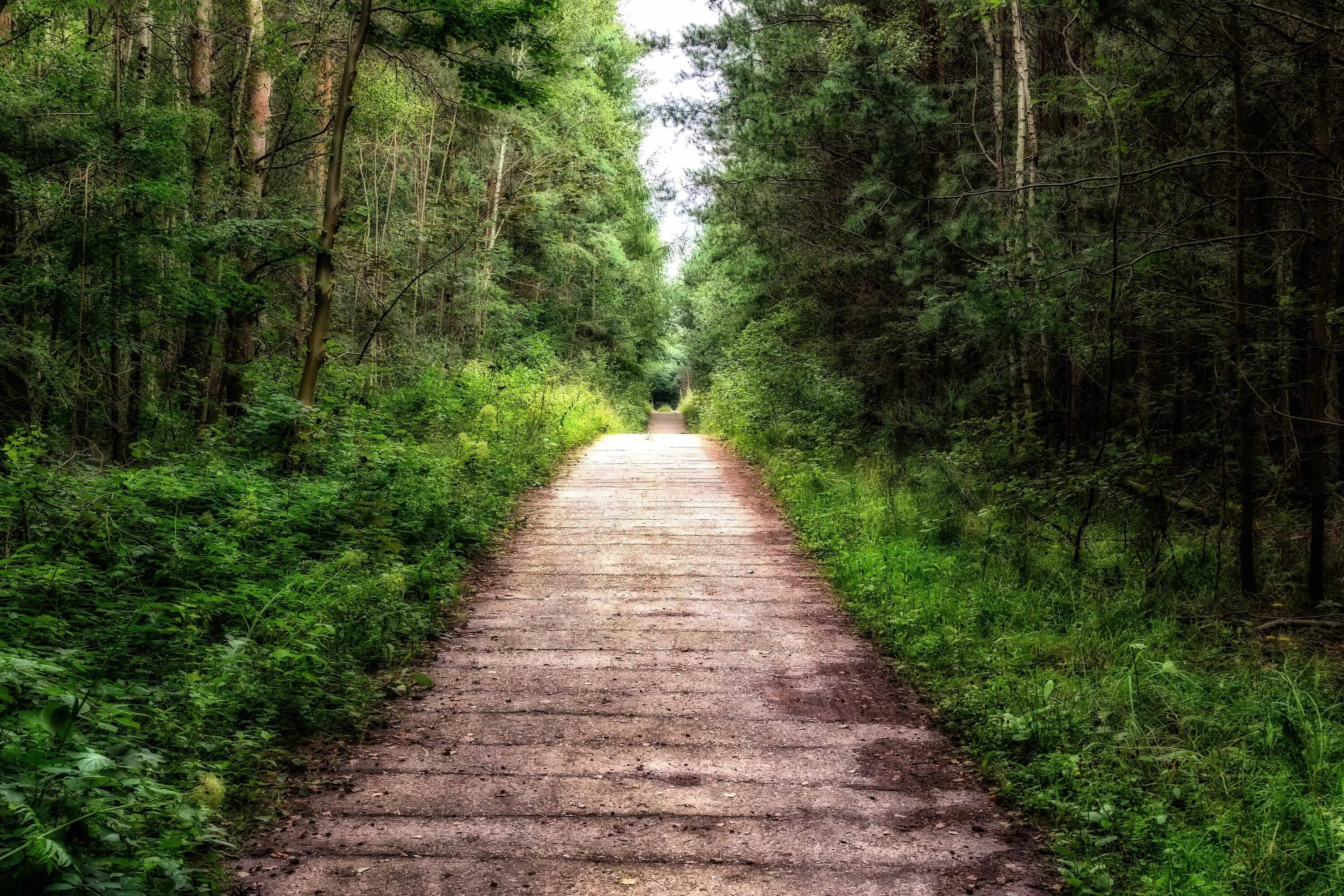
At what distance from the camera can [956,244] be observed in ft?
33.2

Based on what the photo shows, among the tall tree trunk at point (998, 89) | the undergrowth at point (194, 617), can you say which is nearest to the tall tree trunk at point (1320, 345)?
the tall tree trunk at point (998, 89)

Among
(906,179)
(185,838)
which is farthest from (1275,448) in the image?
(185,838)

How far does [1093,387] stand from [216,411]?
36.0 feet

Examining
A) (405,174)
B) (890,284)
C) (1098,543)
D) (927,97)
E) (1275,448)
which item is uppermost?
(405,174)

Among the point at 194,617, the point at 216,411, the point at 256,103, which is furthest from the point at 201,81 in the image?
the point at 194,617

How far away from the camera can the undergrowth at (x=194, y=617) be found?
2674 mm

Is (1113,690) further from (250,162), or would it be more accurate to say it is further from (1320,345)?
(250,162)

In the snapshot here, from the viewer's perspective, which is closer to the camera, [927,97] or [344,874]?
[344,874]

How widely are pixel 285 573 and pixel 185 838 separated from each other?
288 centimetres

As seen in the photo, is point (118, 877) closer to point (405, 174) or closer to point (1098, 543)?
point (1098, 543)

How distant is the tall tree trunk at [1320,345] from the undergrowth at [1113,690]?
2.21 ft

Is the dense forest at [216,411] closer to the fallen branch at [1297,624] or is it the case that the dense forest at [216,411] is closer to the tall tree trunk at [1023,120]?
the tall tree trunk at [1023,120]

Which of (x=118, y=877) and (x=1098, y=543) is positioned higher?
(x=1098, y=543)

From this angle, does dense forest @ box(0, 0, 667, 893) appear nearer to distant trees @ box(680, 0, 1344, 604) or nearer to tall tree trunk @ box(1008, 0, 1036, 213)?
distant trees @ box(680, 0, 1344, 604)
